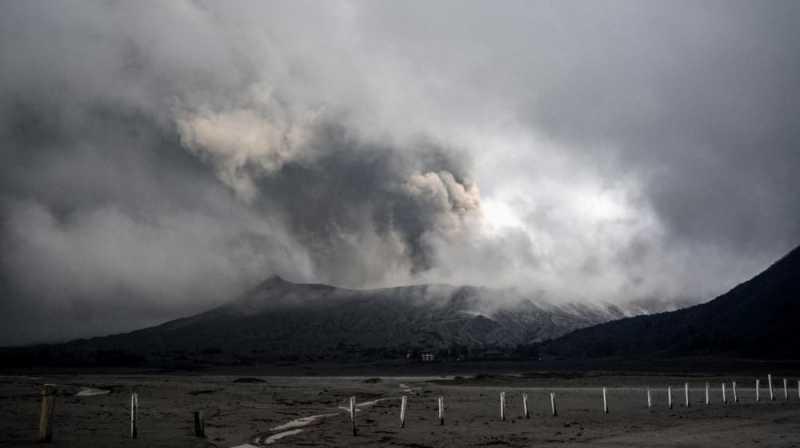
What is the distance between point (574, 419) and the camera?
165 feet

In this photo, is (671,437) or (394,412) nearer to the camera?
(671,437)

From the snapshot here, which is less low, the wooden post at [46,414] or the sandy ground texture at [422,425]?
the wooden post at [46,414]

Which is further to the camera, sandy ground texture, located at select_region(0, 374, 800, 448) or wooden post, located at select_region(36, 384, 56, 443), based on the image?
sandy ground texture, located at select_region(0, 374, 800, 448)

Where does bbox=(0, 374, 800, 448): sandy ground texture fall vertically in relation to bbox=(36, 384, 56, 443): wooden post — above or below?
below

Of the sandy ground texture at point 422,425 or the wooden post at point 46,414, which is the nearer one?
the wooden post at point 46,414

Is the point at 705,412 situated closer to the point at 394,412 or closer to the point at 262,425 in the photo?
the point at 394,412

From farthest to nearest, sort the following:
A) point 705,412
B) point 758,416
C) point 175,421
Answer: point 705,412 < point 758,416 < point 175,421

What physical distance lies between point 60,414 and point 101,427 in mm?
10163

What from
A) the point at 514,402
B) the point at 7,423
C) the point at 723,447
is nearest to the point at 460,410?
the point at 514,402

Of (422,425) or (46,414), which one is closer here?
(46,414)

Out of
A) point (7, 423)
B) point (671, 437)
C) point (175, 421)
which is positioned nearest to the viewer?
point (671, 437)

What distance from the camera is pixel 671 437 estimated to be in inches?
1468

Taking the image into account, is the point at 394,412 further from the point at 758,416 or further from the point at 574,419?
the point at 758,416

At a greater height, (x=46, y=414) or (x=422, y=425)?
(x=46, y=414)
